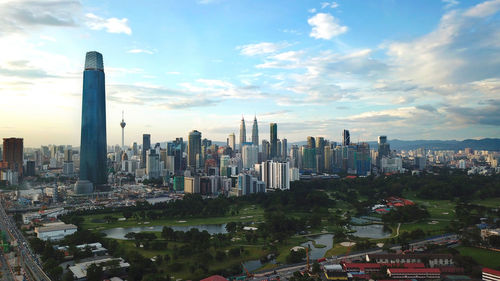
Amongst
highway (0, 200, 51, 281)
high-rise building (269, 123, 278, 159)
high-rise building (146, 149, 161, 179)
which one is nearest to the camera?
highway (0, 200, 51, 281)

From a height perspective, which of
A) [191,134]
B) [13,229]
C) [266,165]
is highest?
[191,134]

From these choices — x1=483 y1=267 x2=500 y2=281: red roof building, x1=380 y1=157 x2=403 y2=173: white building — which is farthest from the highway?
x1=380 y1=157 x2=403 y2=173: white building

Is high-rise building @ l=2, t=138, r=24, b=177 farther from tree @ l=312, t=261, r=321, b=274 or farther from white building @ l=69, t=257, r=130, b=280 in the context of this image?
tree @ l=312, t=261, r=321, b=274

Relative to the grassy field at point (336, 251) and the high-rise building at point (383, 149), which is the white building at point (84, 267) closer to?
the grassy field at point (336, 251)

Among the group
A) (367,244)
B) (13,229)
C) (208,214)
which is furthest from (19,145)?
(367,244)

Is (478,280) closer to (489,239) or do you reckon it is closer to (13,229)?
(489,239)

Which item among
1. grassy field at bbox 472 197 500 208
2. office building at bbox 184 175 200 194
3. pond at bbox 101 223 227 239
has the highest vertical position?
office building at bbox 184 175 200 194
